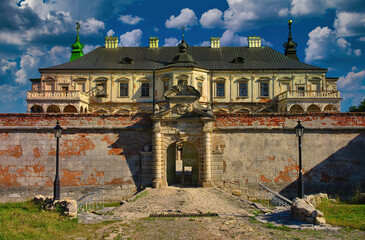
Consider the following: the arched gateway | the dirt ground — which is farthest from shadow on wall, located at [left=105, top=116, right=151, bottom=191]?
the dirt ground

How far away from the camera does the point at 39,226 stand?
34.1 feet

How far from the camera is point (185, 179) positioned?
904 inches

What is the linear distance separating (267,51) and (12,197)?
32714 millimetres

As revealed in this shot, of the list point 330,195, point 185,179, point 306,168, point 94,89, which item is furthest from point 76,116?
point 94,89

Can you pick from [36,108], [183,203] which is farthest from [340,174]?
[36,108]

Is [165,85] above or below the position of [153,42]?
below

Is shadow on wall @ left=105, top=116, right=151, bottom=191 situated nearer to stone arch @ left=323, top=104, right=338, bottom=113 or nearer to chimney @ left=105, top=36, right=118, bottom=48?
stone arch @ left=323, top=104, right=338, bottom=113

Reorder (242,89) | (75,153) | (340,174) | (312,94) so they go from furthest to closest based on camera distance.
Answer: (242,89) → (312,94) → (340,174) → (75,153)

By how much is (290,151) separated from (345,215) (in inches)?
341

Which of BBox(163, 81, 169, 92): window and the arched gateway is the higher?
BBox(163, 81, 169, 92): window

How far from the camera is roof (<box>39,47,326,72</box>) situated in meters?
38.6

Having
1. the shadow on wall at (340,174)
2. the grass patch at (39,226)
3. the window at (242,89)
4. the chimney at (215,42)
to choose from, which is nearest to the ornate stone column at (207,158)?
the shadow on wall at (340,174)

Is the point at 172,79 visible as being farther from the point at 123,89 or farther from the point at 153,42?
the point at 153,42

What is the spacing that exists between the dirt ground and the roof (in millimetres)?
22925
